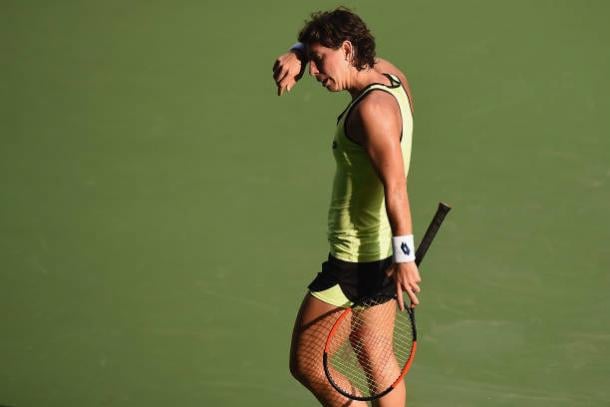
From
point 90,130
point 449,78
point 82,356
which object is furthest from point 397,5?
point 82,356

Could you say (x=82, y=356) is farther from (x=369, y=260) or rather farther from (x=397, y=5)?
(x=397, y=5)

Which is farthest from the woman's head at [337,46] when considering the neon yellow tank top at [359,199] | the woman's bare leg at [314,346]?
the woman's bare leg at [314,346]

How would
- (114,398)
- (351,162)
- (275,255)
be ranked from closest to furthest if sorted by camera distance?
(351,162)
(114,398)
(275,255)

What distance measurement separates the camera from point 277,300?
3.49 meters

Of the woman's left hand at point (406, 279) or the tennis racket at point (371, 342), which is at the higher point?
the woman's left hand at point (406, 279)

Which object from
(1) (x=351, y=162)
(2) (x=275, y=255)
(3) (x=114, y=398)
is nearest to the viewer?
(1) (x=351, y=162)

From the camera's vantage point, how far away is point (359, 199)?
2420mm

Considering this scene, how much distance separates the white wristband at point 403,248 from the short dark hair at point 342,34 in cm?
46

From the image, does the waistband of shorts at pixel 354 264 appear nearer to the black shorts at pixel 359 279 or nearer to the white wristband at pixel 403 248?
the black shorts at pixel 359 279

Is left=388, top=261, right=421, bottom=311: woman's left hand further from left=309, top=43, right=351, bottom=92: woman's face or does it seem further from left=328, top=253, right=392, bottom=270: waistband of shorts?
left=309, top=43, right=351, bottom=92: woman's face

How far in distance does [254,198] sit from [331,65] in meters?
1.29

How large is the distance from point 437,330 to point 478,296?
19cm

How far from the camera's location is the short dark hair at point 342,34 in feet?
7.88

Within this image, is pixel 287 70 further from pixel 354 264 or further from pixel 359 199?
pixel 354 264
